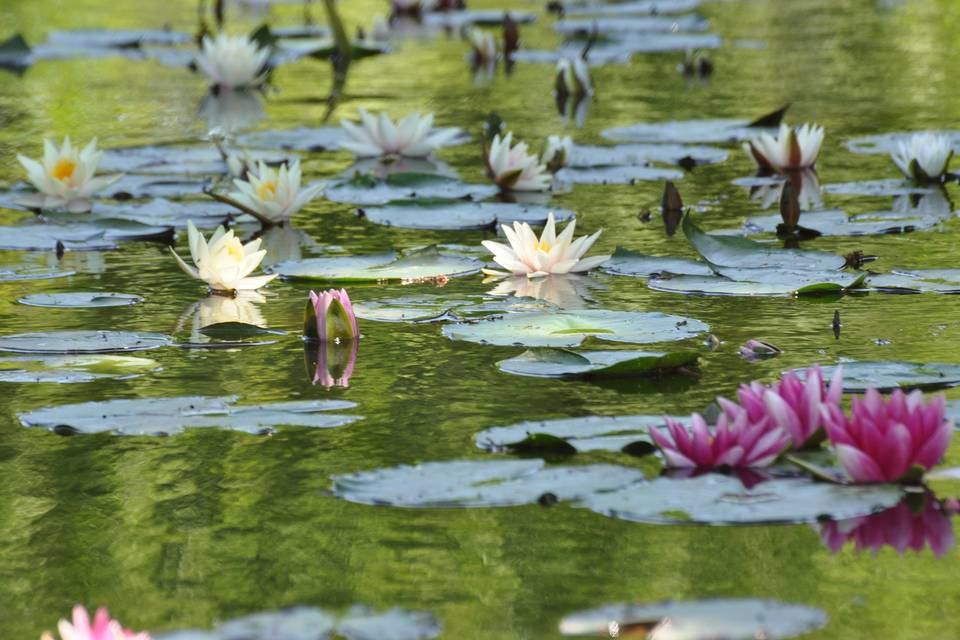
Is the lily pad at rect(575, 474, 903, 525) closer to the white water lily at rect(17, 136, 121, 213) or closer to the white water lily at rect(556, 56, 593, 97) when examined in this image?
the white water lily at rect(17, 136, 121, 213)

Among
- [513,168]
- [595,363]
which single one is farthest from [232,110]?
[595,363]

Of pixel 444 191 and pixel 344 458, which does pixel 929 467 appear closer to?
pixel 344 458

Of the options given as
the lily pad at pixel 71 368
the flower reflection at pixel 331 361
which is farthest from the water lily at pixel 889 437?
the lily pad at pixel 71 368

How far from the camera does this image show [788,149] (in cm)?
556

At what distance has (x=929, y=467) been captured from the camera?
2.42 m

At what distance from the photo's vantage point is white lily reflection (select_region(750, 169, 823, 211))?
16.8 ft

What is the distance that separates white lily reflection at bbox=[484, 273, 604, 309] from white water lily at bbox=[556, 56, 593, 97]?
3.74 metres

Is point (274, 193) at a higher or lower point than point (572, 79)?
lower

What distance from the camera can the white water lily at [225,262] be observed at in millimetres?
3986

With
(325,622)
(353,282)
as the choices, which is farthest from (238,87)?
(325,622)

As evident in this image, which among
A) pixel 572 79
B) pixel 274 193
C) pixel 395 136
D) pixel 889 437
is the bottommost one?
pixel 889 437

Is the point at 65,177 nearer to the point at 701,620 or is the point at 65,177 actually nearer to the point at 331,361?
the point at 331,361

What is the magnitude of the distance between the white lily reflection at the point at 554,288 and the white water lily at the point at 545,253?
0.03 meters

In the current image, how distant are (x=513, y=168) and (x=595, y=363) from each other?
219 cm
